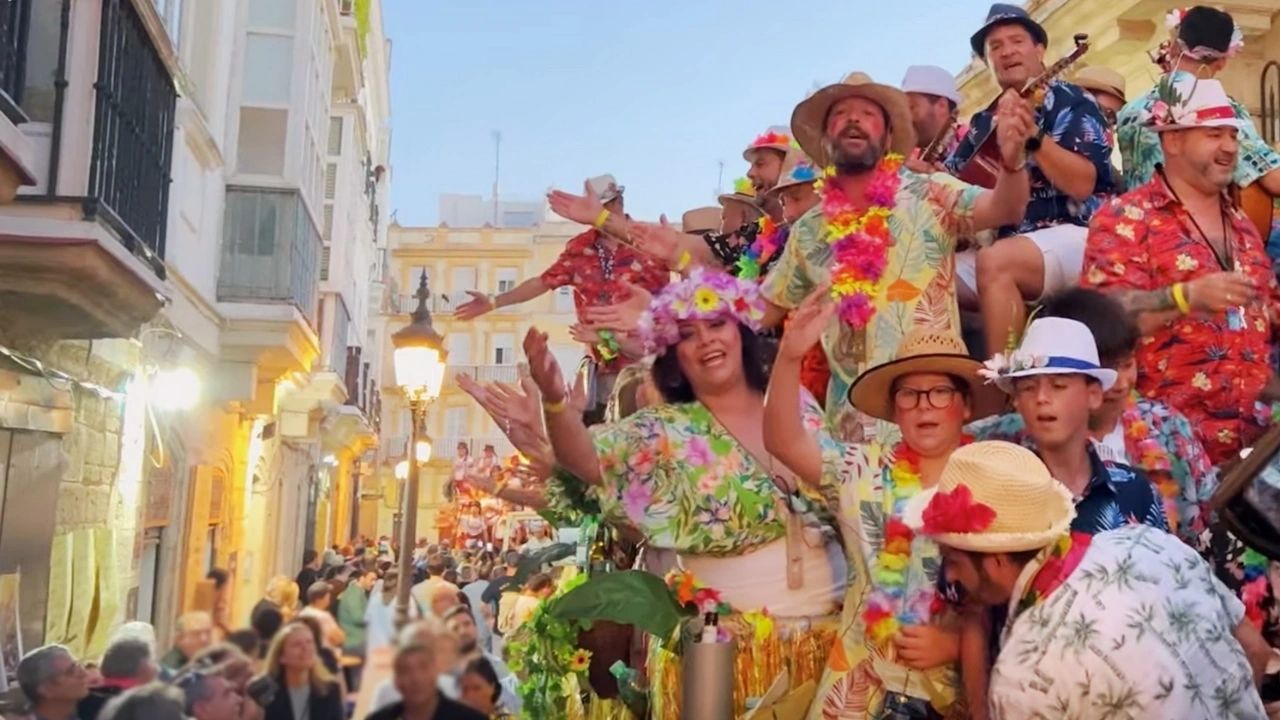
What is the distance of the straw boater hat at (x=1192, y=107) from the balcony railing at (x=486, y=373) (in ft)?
6.83

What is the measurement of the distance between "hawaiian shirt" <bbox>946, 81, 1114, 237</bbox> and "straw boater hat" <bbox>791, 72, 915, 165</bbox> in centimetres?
42

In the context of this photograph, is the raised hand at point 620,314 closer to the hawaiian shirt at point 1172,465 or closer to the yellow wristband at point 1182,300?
the hawaiian shirt at point 1172,465

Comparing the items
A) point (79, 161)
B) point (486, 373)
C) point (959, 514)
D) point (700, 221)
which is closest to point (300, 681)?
point (959, 514)

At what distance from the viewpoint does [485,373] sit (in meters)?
3.46

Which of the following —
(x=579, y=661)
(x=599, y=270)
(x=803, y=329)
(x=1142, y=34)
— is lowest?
(x=579, y=661)

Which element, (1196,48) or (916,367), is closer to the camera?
(916,367)

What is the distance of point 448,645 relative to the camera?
67cm

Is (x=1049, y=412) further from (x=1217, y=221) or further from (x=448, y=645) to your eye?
(x=448, y=645)

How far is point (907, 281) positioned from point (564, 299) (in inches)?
68.8

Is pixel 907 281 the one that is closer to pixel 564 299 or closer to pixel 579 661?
pixel 579 661

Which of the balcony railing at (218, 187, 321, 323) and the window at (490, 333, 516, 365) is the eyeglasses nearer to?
the window at (490, 333, 516, 365)

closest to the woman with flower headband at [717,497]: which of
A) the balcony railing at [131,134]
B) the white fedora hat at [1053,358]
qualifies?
the white fedora hat at [1053,358]

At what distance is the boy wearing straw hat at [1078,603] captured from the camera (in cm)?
212

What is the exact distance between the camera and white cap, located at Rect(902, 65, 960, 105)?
469 centimetres
